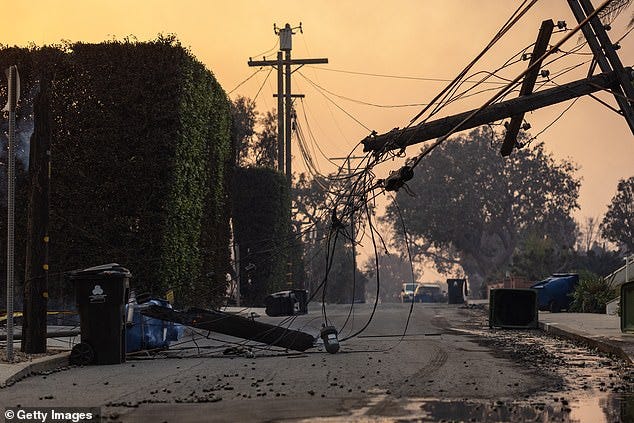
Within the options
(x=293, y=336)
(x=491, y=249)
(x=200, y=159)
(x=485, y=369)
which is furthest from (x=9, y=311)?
(x=491, y=249)

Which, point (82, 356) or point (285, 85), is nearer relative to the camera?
point (82, 356)

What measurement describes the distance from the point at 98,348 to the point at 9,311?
144 cm

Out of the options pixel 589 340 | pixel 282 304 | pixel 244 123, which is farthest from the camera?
pixel 244 123

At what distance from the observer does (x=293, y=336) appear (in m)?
18.6

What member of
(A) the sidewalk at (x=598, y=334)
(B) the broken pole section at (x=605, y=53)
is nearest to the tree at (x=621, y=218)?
(A) the sidewalk at (x=598, y=334)

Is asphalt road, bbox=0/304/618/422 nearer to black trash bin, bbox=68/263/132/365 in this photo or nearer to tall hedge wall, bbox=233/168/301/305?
black trash bin, bbox=68/263/132/365

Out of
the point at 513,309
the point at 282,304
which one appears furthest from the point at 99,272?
the point at 282,304

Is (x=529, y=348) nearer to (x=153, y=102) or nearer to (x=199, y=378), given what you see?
(x=199, y=378)

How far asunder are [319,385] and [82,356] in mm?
5227

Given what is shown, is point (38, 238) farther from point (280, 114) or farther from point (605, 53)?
point (280, 114)

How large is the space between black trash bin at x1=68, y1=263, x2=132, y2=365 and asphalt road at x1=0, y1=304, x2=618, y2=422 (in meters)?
0.36

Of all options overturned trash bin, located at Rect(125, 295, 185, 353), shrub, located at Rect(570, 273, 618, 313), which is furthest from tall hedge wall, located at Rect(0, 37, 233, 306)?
shrub, located at Rect(570, 273, 618, 313)

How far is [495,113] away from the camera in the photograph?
846 inches

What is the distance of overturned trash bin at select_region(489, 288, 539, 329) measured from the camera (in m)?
28.1
